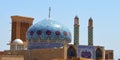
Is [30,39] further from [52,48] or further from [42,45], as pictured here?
[52,48]

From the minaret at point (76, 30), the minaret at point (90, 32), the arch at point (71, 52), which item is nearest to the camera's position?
the arch at point (71, 52)

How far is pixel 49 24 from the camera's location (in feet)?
133

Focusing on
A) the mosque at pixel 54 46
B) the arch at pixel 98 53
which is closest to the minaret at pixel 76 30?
the mosque at pixel 54 46

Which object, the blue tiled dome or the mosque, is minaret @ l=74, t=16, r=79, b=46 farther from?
the blue tiled dome

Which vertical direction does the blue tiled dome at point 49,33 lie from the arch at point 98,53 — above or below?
above

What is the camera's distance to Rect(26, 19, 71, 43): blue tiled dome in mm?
39719

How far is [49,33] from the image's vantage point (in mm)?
39750

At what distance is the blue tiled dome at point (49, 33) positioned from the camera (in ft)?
130

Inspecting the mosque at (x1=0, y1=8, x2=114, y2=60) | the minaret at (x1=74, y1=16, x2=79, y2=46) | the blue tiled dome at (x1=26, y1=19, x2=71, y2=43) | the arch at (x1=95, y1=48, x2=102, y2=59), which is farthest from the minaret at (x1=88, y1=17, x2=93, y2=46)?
the blue tiled dome at (x1=26, y1=19, x2=71, y2=43)

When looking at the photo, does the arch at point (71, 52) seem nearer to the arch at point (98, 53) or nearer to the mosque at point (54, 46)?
the mosque at point (54, 46)

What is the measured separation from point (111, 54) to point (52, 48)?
29.6 feet

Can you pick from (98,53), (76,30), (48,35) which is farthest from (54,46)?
(98,53)

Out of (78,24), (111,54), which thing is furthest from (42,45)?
(111,54)

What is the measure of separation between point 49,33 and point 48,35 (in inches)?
9.1
